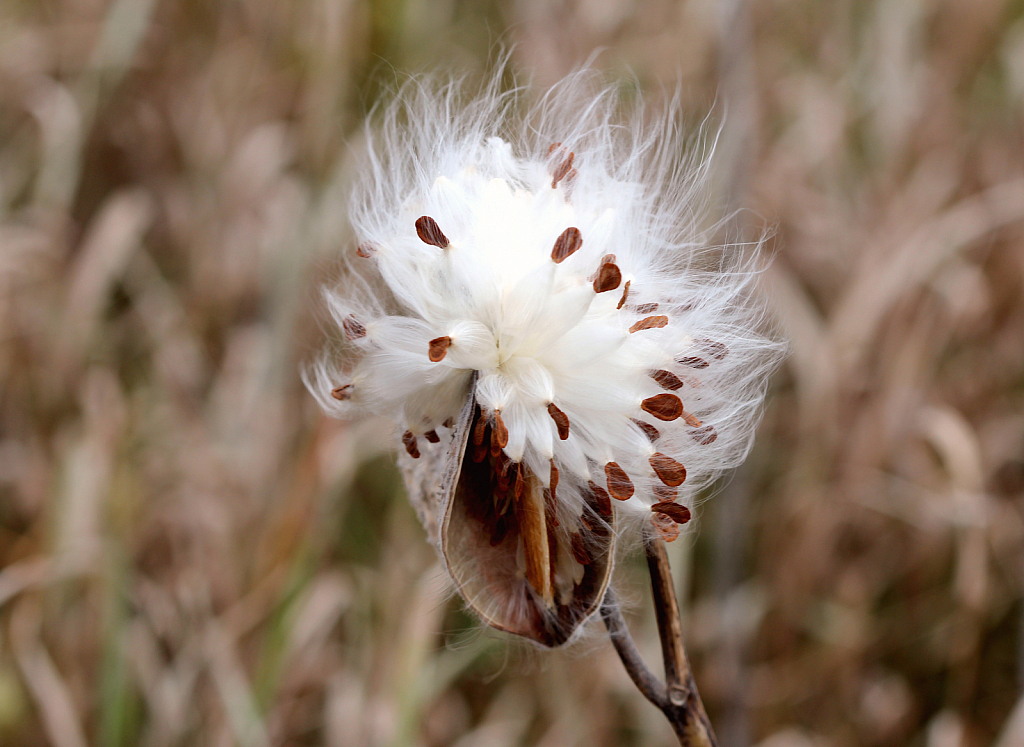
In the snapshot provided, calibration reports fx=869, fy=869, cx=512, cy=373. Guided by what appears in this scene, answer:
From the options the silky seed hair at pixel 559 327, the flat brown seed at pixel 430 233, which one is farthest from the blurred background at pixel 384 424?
the flat brown seed at pixel 430 233

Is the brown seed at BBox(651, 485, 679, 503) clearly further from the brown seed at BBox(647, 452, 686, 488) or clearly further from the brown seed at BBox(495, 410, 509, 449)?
the brown seed at BBox(495, 410, 509, 449)

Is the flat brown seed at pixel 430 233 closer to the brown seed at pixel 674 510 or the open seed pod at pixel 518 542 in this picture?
the open seed pod at pixel 518 542

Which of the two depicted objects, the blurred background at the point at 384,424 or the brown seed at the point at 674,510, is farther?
the blurred background at the point at 384,424

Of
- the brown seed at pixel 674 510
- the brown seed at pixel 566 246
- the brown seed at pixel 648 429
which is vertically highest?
the brown seed at pixel 566 246

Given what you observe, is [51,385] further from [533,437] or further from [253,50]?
[533,437]

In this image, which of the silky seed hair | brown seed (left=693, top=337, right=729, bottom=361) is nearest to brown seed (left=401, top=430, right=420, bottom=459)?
the silky seed hair

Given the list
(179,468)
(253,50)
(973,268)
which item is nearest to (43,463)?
(179,468)
